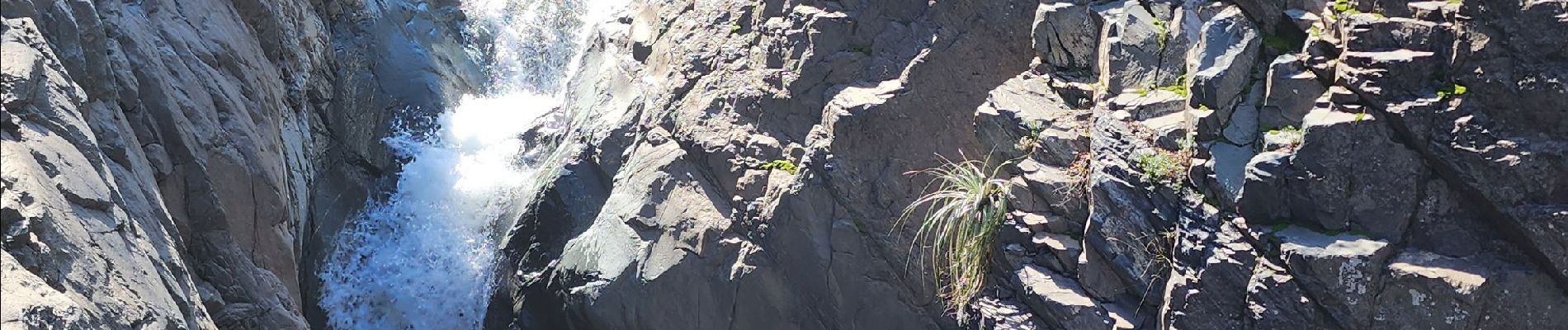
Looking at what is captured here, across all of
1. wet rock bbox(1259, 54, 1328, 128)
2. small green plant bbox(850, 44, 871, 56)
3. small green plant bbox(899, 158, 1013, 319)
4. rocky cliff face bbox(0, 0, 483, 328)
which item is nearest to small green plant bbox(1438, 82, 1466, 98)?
wet rock bbox(1259, 54, 1328, 128)

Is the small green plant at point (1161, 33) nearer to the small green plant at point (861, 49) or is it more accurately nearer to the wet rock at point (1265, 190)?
the wet rock at point (1265, 190)

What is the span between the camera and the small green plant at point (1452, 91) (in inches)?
204

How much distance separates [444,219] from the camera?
991cm

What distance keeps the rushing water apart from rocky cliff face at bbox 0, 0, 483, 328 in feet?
0.93

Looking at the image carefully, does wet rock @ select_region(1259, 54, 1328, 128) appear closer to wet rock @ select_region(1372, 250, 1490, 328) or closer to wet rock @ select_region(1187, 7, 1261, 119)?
wet rock @ select_region(1187, 7, 1261, 119)

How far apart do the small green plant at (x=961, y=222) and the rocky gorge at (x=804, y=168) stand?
65mm

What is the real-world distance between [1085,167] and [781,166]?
226cm

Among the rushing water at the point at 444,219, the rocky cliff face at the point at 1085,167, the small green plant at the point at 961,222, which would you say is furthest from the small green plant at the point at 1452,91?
the rushing water at the point at 444,219

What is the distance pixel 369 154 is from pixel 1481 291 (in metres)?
8.75

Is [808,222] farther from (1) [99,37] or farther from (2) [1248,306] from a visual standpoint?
(1) [99,37]

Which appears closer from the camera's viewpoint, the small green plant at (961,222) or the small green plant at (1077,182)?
the small green plant at (1077,182)

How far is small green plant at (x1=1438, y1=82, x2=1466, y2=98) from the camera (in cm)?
518

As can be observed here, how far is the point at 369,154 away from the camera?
1039 cm

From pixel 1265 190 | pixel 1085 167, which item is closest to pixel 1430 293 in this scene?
pixel 1265 190
